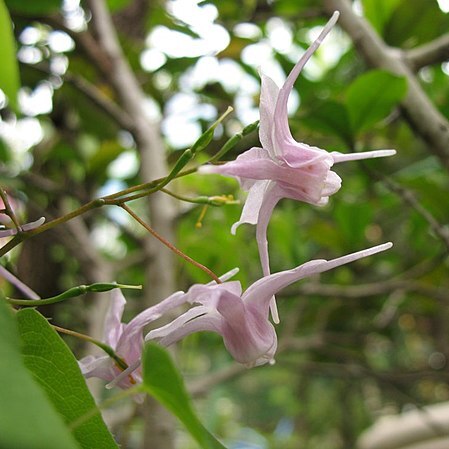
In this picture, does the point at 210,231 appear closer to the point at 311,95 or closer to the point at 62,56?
the point at 311,95

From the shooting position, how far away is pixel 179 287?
0.95 m

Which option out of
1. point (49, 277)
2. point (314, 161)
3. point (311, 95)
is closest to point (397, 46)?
point (311, 95)

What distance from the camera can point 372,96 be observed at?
2.02 feet

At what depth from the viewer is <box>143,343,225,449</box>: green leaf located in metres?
0.20

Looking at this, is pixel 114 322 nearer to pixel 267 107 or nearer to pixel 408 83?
pixel 267 107

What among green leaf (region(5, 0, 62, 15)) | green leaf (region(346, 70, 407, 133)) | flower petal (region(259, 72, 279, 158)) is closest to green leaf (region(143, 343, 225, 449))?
flower petal (region(259, 72, 279, 158))

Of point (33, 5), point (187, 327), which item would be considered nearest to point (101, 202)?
point (187, 327)

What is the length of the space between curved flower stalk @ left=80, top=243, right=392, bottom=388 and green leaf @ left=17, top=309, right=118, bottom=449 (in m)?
0.04

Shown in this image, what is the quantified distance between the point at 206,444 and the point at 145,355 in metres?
0.04

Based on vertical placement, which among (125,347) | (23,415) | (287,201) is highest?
(23,415)

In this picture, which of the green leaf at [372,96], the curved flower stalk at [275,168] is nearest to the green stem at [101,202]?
the curved flower stalk at [275,168]

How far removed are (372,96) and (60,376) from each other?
43 cm

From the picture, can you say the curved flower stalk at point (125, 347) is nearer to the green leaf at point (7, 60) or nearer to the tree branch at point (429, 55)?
the green leaf at point (7, 60)

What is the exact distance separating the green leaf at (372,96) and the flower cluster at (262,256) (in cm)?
29
